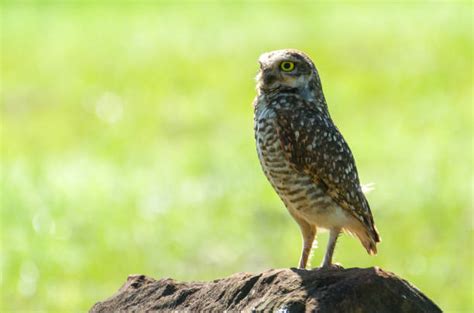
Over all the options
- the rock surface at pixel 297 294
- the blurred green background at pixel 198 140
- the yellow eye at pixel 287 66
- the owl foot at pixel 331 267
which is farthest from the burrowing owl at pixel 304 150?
the blurred green background at pixel 198 140

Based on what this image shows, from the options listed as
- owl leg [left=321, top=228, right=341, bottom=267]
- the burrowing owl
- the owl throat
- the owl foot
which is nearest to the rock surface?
the owl foot

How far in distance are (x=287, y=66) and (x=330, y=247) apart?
43.6 inches

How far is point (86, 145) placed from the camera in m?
24.2

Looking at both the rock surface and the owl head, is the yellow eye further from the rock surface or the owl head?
the rock surface

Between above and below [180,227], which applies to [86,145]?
above

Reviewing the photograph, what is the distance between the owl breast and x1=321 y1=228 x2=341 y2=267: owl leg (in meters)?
0.09

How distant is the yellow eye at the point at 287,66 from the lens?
29.7ft

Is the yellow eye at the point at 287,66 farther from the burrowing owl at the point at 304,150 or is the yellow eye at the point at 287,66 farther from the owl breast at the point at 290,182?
the owl breast at the point at 290,182

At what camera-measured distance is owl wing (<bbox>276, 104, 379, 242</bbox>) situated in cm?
908

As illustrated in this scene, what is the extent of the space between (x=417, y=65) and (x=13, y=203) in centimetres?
1058

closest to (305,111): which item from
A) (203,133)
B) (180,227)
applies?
(180,227)

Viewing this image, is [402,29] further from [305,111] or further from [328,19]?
[305,111]

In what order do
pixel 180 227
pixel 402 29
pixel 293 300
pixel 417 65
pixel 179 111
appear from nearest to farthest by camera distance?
pixel 293 300 < pixel 180 227 < pixel 179 111 < pixel 417 65 < pixel 402 29

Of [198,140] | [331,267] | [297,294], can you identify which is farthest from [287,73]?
[198,140]
